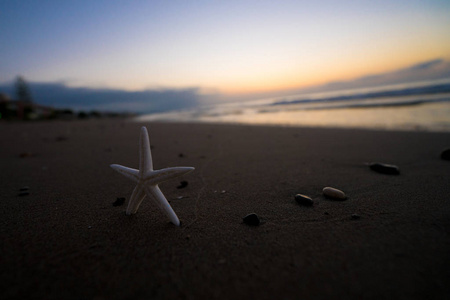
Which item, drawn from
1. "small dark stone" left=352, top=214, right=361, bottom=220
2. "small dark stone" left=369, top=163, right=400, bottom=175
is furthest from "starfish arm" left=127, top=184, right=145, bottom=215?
"small dark stone" left=369, top=163, right=400, bottom=175

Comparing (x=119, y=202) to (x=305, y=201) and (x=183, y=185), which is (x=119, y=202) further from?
(x=305, y=201)

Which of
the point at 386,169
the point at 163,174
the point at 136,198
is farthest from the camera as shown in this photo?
the point at 386,169

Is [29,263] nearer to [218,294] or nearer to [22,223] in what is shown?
[22,223]

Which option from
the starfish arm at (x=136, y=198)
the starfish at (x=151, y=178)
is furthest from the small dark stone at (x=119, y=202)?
the starfish at (x=151, y=178)

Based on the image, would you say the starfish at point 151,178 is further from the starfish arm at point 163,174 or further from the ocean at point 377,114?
the ocean at point 377,114

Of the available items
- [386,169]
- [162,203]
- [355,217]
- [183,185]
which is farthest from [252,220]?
[386,169]

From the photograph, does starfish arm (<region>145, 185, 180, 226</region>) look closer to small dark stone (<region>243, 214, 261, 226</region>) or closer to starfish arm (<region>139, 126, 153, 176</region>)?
starfish arm (<region>139, 126, 153, 176</region>)
